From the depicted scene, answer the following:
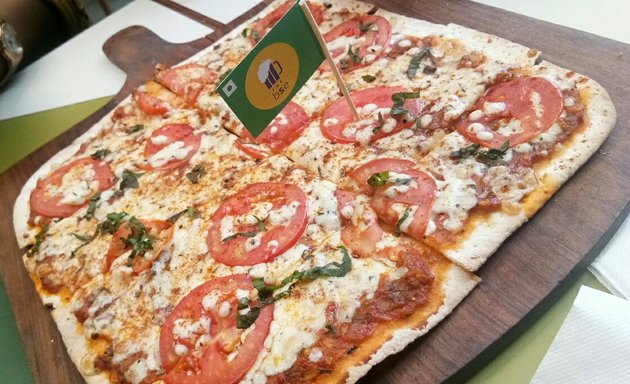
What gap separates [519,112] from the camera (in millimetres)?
2641

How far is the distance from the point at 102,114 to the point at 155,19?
117 centimetres

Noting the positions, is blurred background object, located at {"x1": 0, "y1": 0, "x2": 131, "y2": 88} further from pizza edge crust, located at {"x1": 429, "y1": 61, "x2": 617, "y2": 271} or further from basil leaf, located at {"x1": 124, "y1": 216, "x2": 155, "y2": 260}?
pizza edge crust, located at {"x1": 429, "y1": 61, "x2": 617, "y2": 271}

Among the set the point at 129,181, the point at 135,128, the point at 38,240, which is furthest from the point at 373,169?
the point at 38,240

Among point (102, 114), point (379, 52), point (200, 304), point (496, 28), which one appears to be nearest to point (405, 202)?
point (200, 304)

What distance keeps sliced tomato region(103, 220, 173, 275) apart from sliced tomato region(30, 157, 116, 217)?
0.49m

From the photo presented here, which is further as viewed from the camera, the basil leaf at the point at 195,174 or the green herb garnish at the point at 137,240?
the basil leaf at the point at 195,174

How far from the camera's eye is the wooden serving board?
2.16m

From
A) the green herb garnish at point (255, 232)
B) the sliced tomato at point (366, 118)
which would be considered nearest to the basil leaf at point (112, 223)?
the green herb garnish at point (255, 232)

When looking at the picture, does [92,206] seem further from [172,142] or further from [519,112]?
[519,112]

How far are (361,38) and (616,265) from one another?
73.1 inches

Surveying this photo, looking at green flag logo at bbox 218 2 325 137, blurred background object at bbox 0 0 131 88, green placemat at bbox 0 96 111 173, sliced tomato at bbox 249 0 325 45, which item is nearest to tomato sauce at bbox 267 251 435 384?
green flag logo at bbox 218 2 325 137

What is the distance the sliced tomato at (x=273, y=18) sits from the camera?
3.77 m

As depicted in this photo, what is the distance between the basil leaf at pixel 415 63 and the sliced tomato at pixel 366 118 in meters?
0.12

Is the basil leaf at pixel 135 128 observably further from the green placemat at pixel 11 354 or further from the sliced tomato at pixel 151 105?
the green placemat at pixel 11 354
